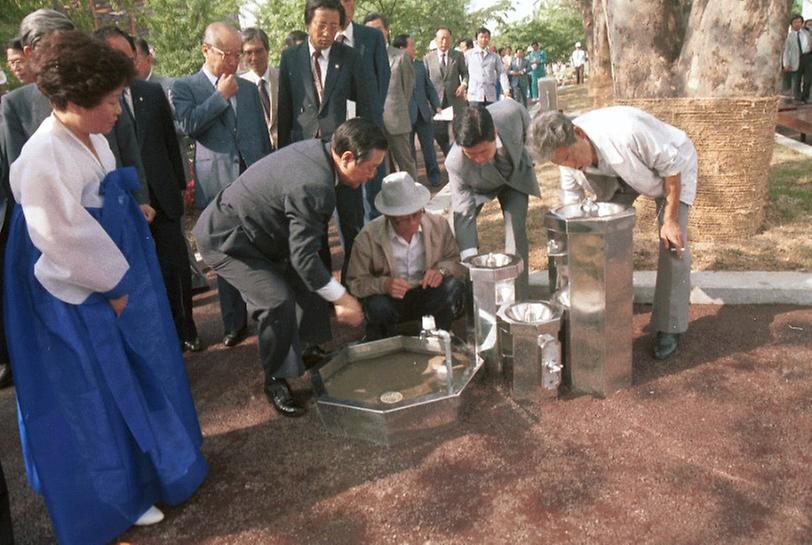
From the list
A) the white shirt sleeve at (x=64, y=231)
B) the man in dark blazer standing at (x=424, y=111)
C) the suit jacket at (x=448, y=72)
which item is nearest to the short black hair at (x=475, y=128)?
the white shirt sleeve at (x=64, y=231)

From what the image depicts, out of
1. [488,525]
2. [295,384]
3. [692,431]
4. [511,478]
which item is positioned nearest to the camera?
[488,525]

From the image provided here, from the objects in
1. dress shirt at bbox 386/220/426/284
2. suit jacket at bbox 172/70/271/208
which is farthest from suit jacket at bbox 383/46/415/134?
dress shirt at bbox 386/220/426/284

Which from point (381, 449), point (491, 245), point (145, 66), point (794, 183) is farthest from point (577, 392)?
point (794, 183)

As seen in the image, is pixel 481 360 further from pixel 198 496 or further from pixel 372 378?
pixel 198 496

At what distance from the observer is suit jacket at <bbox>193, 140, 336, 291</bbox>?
3.01 metres

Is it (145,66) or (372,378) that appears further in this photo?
(145,66)

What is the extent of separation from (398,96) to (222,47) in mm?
2938

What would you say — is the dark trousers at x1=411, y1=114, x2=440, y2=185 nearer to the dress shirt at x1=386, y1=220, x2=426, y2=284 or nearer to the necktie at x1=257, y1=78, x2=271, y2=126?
the necktie at x1=257, y1=78, x2=271, y2=126

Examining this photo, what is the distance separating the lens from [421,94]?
8.60m

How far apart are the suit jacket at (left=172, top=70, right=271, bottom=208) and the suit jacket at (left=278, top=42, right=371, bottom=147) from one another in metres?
0.24

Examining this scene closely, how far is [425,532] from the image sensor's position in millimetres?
2525

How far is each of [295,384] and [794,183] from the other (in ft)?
18.8

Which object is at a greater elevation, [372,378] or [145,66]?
[145,66]

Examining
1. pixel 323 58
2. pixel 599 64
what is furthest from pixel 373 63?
pixel 599 64
